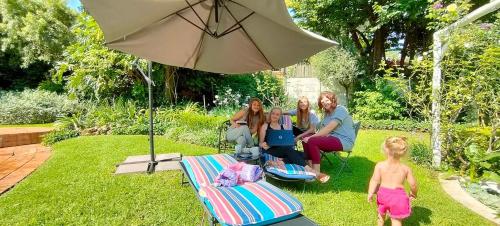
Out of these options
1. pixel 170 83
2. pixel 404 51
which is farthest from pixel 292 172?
pixel 404 51

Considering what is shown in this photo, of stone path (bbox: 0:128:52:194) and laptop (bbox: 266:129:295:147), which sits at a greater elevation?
laptop (bbox: 266:129:295:147)

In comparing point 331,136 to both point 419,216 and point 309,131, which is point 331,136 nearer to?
point 309,131

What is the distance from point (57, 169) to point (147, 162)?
1379 millimetres

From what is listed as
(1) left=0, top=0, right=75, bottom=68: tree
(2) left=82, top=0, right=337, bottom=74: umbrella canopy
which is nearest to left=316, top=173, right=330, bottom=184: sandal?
(2) left=82, top=0, right=337, bottom=74: umbrella canopy

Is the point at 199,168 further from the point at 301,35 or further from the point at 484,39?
the point at 484,39

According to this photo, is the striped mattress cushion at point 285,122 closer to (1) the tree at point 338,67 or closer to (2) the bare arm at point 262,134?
(2) the bare arm at point 262,134

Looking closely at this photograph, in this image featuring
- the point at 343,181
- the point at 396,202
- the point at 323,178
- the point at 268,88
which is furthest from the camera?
the point at 268,88

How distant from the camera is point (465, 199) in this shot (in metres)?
3.92

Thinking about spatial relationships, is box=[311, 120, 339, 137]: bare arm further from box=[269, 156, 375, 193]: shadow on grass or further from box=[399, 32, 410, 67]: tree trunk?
box=[399, 32, 410, 67]: tree trunk

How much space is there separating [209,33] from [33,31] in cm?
1293

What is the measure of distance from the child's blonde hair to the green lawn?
34.8 inches

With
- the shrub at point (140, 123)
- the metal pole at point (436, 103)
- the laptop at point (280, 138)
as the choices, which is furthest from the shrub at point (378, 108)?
the laptop at point (280, 138)

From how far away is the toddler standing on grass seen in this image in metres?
2.79

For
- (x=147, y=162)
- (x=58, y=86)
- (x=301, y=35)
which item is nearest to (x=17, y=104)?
(x=58, y=86)
